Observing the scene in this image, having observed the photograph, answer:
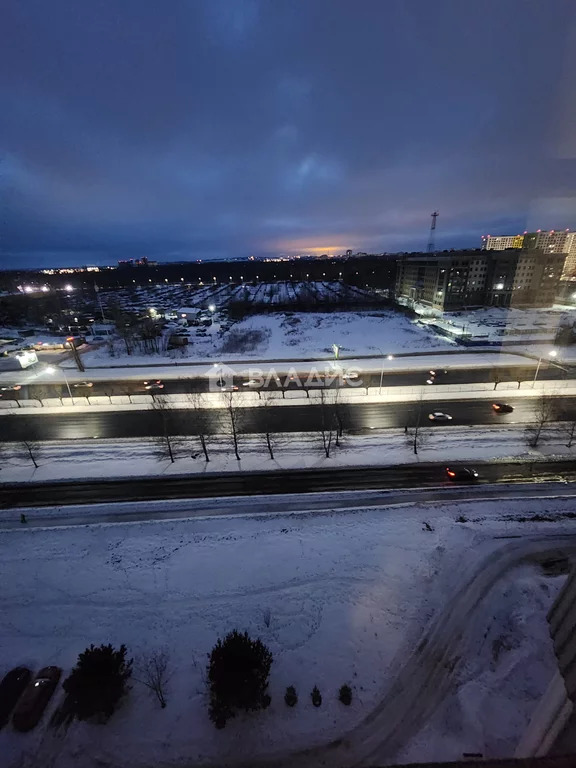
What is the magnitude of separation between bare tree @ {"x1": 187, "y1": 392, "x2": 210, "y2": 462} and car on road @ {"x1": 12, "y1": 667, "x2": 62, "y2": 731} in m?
15.5

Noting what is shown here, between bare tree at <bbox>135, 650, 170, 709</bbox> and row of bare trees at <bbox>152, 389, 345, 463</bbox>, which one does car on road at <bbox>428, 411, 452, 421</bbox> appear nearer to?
row of bare trees at <bbox>152, 389, 345, 463</bbox>

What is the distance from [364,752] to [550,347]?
62352mm

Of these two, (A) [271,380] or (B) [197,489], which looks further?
(A) [271,380]

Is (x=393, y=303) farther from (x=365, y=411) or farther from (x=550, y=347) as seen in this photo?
(x=365, y=411)

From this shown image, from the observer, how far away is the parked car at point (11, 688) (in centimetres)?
1205

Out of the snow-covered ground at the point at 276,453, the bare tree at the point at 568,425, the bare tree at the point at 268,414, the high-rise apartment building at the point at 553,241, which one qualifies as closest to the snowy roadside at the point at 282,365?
the bare tree at the point at 268,414

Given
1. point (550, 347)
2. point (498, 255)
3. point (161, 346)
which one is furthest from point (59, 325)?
point (498, 255)

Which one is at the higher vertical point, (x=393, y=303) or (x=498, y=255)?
(x=498, y=255)

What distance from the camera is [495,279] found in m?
89.4

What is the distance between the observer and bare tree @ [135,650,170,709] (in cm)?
1247

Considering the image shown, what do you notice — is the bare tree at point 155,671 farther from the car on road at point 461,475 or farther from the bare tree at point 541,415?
the bare tree at point 541,415

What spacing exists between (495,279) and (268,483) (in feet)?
313

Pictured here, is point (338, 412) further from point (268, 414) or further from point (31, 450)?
point (31, 450)

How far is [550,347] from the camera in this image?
53.7 meters
